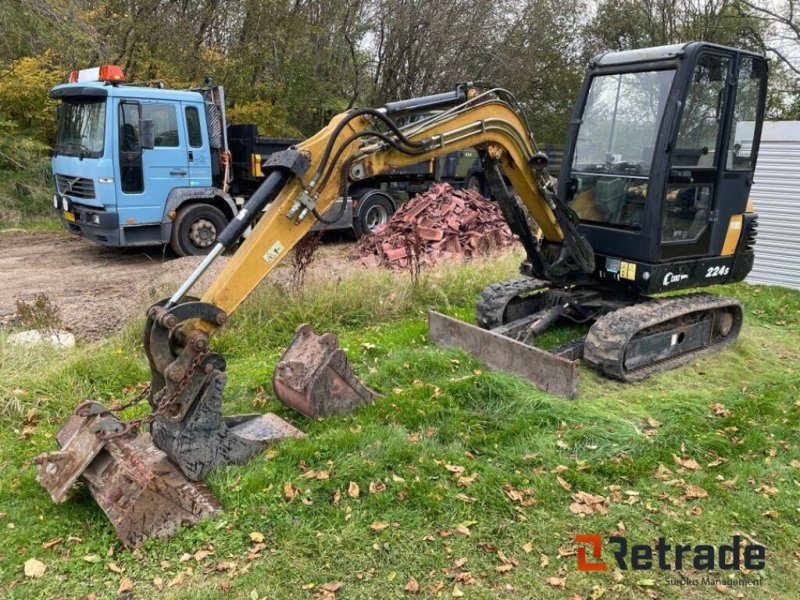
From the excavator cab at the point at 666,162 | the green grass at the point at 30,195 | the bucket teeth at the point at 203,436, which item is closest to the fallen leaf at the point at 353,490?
the bucket teeth at the point at 203,436

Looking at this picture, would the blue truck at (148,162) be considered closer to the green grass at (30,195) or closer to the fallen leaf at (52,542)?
the green grass at (30,195)

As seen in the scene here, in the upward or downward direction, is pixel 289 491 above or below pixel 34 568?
above

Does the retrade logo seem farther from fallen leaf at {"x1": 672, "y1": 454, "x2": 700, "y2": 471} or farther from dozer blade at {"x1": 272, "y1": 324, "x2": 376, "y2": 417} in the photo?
dozer blade at {"x1": 272, "y1": 324, "x2": 376, "y2": 417}

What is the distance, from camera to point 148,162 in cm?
1001

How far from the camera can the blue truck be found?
31.9 feet

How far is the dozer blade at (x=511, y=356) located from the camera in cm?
494

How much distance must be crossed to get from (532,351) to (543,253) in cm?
123

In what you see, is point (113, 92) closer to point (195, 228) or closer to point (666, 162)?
point (195, 228)

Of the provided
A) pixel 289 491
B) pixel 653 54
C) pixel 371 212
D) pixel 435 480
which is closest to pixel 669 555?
pixel 435 480

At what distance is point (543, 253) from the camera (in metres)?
5.99

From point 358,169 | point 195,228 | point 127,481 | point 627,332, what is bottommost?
point 127,481

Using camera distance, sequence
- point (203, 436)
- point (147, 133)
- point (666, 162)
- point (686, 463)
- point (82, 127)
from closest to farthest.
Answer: point (203, 436), point (686, 463), point (666, 162), point (147, 133), point (82, 127)

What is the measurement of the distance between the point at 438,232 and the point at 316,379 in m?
6.91

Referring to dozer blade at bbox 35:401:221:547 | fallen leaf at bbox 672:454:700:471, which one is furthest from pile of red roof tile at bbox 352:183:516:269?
dozer blade at bbox 35:401:221:547
